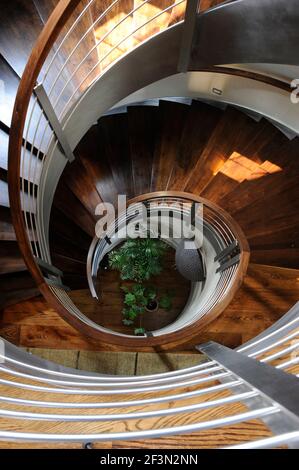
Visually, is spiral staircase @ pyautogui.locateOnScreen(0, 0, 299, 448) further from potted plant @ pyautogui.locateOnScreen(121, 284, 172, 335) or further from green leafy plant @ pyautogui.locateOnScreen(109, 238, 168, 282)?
green leafy plant @ pyautogui.locateOnScreen(109, 238, 168, 282)

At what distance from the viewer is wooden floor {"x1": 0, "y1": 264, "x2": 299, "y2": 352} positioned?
9.21 ft

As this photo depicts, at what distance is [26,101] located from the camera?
6.67 feet

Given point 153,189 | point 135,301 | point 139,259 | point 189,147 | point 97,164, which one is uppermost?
point 189,147

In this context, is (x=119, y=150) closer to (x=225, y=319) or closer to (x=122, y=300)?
(x=122, y=300)

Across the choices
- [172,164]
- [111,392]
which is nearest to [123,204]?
[172,164]

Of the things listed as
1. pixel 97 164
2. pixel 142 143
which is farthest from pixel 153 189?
pixel 97 164

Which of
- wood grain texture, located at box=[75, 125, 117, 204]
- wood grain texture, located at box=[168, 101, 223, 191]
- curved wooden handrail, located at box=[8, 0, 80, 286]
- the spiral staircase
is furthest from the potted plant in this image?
curved wooden handrail, located at box=[8, 0, 80, 286]

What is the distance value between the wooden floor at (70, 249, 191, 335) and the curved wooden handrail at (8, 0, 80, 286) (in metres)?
2.55

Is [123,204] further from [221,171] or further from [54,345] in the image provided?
[54,345]

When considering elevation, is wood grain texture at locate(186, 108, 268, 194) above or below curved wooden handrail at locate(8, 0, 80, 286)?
above

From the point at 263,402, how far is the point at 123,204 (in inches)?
134

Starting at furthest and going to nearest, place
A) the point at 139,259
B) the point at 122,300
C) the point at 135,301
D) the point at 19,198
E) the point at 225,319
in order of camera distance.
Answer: the point at 122,300 < the point at 135,301 < the point at 139,259 < the point at 225,319 < the point at 19,198

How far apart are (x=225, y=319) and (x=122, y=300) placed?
2.63 m
